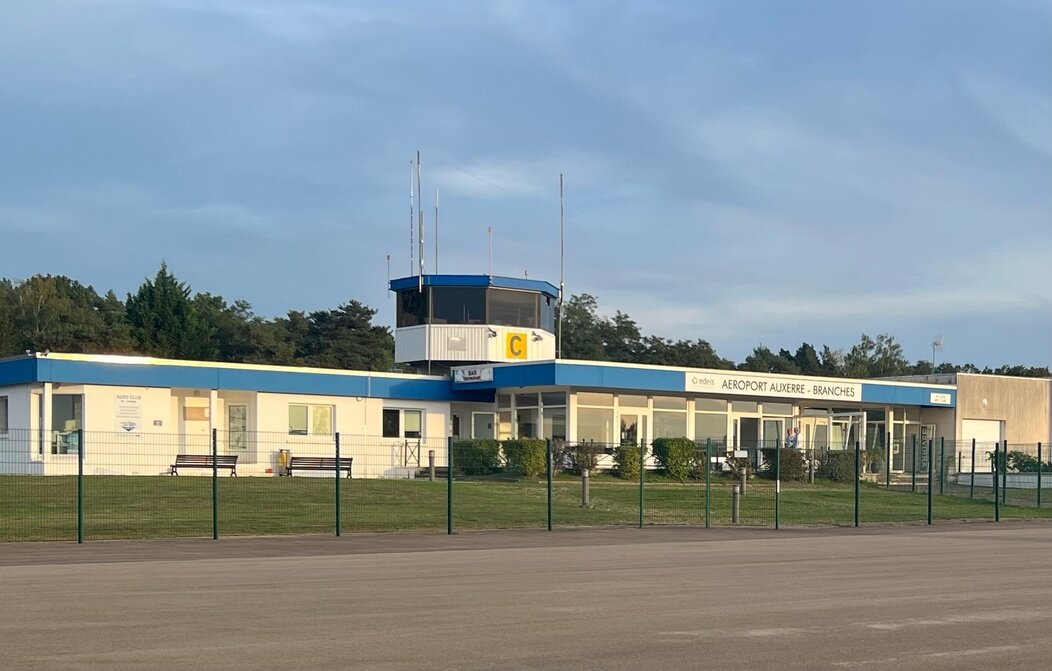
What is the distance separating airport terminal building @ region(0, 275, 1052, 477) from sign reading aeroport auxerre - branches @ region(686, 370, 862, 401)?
2.1 inches

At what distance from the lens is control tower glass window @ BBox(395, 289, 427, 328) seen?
154ft

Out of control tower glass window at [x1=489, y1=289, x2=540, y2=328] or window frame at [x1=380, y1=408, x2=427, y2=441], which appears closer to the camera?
window frame at [x1=380, y1=408, x2=427, y2=441]

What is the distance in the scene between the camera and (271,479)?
35344 mm

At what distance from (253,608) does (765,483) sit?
31105 millimetres

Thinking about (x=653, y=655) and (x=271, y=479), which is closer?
(x=653, y=655)

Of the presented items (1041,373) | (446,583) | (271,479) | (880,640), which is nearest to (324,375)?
(271,479)

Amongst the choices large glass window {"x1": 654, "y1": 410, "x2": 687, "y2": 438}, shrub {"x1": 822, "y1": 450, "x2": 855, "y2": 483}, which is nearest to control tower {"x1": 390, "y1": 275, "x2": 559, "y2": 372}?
large glass window {"x1": 654, "y1": 410, "x2": 687, "y2": 438}

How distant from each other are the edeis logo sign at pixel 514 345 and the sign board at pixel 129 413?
1316 cm

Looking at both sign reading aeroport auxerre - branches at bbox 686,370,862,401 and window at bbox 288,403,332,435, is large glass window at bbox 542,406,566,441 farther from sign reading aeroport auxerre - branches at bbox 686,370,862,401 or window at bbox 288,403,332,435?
window at bbox 288,403,332,435

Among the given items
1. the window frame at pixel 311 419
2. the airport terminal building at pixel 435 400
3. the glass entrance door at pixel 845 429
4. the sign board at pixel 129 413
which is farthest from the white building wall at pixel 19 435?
the glass entrance door at pixel 845 429

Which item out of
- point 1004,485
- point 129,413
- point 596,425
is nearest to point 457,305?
point 596,425

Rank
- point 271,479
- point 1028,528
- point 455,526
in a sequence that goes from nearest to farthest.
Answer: point 455,526, point 1028,528, point 271,479

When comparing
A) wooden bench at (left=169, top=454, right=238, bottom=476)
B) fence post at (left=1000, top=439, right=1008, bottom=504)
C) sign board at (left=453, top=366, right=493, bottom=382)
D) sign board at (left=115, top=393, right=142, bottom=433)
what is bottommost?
fence post at (left=1000, top=439, right=1008, bottom=504)

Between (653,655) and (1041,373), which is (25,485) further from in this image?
(1041,373)
